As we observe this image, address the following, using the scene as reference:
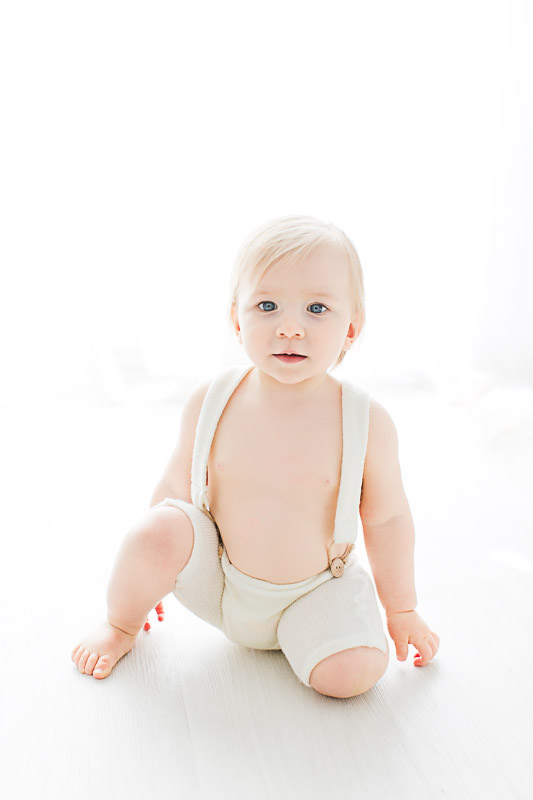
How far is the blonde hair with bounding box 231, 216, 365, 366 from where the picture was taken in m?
0.87

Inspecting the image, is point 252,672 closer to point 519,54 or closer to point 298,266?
point 298,266

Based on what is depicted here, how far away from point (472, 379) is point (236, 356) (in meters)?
0.55

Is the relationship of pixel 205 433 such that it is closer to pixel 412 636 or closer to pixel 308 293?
pixel 308 293

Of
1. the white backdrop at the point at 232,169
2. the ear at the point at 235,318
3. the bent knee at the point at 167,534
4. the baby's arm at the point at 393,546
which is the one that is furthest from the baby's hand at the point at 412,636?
the white backdrop at the point at 232,169

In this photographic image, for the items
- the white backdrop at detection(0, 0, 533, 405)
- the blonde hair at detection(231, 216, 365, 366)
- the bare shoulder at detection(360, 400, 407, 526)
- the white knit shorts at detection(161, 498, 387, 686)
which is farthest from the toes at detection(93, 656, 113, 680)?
the white backdrop at detection(0, 0, 533, 405)

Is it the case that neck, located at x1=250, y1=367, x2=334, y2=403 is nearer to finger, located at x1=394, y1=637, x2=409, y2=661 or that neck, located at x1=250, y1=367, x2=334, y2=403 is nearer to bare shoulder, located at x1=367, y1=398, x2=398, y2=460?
bare shoulder, located at x1=367, y1=398, x2=398, y2=460

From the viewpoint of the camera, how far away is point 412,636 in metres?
0.94

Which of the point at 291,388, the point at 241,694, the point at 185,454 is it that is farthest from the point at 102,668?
the point at 291,388

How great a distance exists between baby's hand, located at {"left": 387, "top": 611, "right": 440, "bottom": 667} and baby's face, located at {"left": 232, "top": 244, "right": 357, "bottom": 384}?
11.6 inches

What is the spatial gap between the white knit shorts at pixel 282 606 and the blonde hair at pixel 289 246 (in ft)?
0.90

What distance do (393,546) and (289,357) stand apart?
0.81 feet

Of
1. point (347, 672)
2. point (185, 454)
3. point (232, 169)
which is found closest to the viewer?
point (347, 672)

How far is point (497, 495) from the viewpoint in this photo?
1419mm

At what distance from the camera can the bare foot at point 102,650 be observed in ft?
2.95
